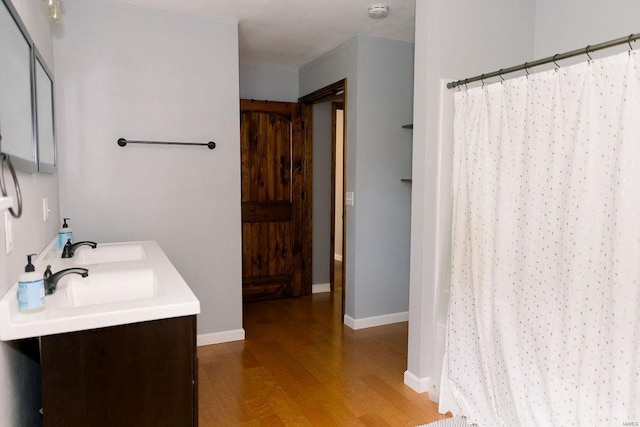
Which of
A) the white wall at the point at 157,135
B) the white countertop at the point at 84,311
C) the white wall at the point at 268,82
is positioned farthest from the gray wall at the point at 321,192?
the white countertop at the point at 84,311

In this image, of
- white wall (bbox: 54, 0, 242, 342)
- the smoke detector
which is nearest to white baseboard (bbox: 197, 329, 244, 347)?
white wall (bbox: 54, 0, 242, 342)

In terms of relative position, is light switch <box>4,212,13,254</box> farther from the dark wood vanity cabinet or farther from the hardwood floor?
the hardwood floor

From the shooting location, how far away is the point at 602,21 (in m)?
2.37

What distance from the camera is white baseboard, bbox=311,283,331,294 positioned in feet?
16.0

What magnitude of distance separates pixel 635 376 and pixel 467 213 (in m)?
0.98

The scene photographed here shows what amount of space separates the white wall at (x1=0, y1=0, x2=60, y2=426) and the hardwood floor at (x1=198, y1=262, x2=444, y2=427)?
3.16ft

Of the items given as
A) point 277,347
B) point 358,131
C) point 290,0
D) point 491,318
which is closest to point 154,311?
point 491,318

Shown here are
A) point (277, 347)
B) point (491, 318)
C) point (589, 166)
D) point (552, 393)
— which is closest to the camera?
point (589, 166)

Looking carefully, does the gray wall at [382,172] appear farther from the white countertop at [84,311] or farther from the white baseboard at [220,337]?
the white countertop at [84,311]

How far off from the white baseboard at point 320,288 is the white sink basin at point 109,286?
3123 mm

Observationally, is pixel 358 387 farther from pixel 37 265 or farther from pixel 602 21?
pixel 602 21

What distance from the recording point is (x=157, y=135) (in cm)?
305

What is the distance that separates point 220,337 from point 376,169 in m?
1.85

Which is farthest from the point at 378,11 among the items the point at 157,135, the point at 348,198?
the point at 157,135
